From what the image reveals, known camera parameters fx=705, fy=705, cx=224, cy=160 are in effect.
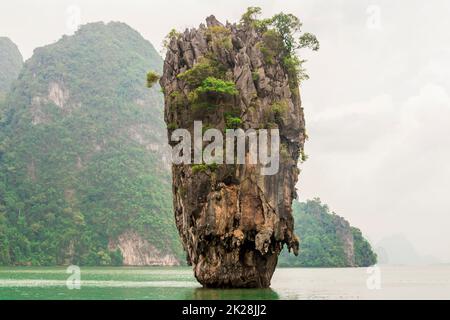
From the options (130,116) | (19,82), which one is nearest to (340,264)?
(130,116)

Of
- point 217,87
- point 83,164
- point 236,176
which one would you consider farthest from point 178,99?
point 83,164

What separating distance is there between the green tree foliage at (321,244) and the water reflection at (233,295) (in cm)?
8093

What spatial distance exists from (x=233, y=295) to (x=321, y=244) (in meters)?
86.5

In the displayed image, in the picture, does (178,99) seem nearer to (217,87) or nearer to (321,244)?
(217,87)

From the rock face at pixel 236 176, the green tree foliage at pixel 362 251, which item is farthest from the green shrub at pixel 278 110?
the green tree foliage at pixel 362 251

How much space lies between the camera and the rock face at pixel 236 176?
31609mm

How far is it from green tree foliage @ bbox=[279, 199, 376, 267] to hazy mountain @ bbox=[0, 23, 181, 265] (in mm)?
20917

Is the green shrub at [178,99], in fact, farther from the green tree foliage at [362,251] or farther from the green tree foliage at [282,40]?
the green tree foliage at [362,251]

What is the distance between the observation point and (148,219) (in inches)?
4715

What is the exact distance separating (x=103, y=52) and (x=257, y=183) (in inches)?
4948

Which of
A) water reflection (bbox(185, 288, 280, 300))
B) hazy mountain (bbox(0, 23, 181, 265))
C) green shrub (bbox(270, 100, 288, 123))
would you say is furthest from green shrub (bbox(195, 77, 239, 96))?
hazy mountain (bbox(0, 23, 181, 265))

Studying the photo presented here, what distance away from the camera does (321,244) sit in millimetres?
113125

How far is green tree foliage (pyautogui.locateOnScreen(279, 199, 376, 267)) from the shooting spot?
111250 millimetres

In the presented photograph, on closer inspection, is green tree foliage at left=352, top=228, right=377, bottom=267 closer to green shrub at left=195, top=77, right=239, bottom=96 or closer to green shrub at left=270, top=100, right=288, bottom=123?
green shrub at left=270, top=100, right=288, bottom=123
